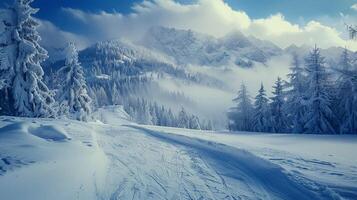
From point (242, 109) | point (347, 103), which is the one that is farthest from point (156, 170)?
point (242, 109)

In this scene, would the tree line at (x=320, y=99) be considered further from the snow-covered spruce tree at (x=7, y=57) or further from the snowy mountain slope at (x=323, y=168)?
the snow-covered spruce tree at (x=7, y=57)

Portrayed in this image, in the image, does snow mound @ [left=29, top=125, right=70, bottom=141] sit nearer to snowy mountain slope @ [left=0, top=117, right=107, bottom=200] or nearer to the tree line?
snowy mountain slope @ [left=0, top=117, right=107, bottom=200]

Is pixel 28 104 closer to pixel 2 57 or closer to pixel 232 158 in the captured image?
pixel 2 57

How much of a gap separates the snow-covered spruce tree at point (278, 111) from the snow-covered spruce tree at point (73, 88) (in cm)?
2531

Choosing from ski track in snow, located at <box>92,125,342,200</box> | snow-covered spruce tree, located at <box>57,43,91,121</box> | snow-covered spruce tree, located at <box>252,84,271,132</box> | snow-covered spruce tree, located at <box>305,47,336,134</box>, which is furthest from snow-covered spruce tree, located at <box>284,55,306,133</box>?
snow-covered spruce tree, located at <box>57,43,91,121</box>

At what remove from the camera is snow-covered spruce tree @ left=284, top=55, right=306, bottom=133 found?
36.7 meters

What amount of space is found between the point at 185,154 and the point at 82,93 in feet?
105

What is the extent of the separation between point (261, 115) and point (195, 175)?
39.7 metres

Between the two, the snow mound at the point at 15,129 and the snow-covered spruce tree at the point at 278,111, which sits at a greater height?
the snow-covered spruce tree at the point at 278,111

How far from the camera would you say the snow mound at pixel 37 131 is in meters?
12.7

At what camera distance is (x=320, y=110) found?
113ft

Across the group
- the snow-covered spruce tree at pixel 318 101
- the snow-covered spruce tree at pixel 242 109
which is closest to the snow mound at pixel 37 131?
the snow-covered spruce tree at pixel 318 101

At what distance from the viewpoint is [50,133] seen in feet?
43.8

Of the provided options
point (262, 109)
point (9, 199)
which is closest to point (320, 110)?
point (262, 109)
